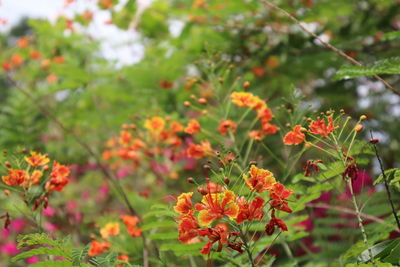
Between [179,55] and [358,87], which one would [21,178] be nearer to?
[179,55]

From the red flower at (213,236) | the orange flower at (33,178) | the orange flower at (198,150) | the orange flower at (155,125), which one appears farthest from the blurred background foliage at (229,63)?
the red flower at (213,236)

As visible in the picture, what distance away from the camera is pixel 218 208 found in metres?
1.19

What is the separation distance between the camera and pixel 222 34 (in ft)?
11.1

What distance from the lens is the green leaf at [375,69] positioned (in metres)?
1.61

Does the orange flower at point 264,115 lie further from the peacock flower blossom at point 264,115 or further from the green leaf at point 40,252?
the green leaf at point 40,252

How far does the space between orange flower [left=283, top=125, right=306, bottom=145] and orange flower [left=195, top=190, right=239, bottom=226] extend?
1.27ft

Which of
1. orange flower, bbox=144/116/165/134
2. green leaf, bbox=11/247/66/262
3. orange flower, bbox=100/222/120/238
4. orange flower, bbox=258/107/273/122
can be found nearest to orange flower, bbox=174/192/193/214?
green leaf, bbox=11/247/66/262

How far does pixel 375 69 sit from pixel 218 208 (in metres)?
0.91

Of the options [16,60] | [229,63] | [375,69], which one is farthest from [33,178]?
[16,60]

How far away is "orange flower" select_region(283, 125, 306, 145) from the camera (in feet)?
4.82

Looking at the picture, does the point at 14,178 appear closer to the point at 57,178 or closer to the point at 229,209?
the point at 57,178

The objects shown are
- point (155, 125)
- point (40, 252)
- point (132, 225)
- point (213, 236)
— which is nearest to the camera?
point (213, 236)

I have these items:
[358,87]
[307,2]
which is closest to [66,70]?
[307,2]

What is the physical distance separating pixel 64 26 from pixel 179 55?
6.37 ft
